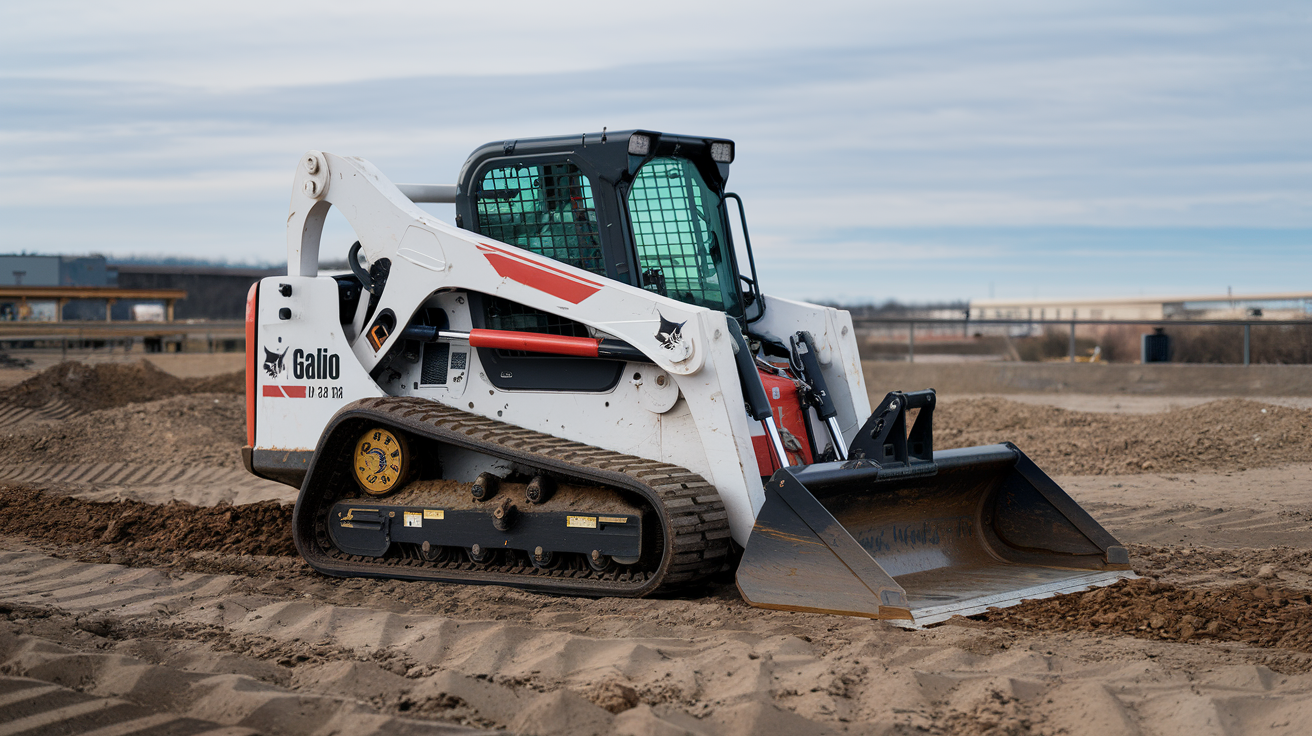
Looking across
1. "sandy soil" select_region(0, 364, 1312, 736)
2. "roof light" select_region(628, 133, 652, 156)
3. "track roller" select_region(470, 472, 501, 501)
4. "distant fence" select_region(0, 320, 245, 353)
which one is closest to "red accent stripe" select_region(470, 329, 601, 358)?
"track roller" select_region(470, 472, 501, 501)

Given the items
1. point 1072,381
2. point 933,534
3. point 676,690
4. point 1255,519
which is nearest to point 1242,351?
point 1072,381

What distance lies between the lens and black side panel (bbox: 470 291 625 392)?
233 inches

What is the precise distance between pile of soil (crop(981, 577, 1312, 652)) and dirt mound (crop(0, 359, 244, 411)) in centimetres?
1442

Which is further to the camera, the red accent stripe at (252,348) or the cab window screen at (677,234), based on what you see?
the red accent stripe at (252,348)

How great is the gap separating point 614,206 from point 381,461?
1946mm

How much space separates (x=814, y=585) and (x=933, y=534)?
141cm

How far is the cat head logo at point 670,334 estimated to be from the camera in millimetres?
5375

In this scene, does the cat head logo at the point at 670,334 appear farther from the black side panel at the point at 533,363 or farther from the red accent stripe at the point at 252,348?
the red accent stripe at the point at 252,348

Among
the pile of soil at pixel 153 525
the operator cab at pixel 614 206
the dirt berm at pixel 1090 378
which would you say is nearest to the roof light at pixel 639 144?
the operator cab at pixel 614 206

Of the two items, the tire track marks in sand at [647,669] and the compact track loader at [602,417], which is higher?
the compact track loader at [602,417]

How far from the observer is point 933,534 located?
20.1 ft

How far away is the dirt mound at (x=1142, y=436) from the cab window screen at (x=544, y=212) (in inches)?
250

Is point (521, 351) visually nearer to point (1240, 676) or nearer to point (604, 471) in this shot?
point (604, 471)

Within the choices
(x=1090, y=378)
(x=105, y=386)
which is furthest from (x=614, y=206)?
(x=105, y=386)
